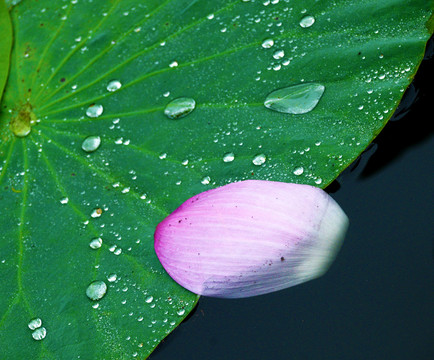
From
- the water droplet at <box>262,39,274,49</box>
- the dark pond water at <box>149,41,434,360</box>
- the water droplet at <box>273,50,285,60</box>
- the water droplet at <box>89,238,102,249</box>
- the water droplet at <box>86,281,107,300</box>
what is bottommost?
the dark pond water at <box>149,41,434,360</box>

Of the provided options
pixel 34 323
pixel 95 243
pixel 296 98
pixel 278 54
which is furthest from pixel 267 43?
pixel 34 323

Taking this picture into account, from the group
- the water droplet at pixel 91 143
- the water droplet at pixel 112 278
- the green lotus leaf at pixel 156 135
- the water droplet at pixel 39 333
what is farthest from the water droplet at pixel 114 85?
the water droplet at pixel 39 333

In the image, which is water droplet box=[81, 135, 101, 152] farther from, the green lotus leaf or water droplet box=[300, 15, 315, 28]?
water droplet box=[300, 15, 315, 28]

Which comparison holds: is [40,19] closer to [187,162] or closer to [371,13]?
[187,162]

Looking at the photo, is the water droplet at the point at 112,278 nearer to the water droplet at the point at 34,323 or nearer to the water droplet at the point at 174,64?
the water droplet at the point at 34,323

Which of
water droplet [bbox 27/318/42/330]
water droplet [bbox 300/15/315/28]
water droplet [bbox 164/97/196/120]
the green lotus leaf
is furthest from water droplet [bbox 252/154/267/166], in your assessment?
water droplet [bbox 27/318/42/330]
